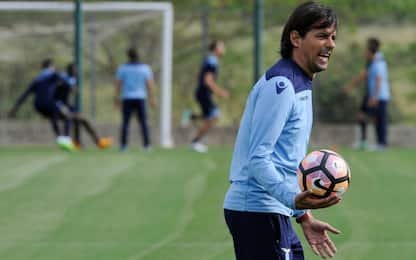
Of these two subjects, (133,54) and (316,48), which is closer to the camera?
(316,48)

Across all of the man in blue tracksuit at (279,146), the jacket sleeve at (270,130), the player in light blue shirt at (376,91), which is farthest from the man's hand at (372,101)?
the jacket sleeve at (270,130)

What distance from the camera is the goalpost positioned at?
26.2 m

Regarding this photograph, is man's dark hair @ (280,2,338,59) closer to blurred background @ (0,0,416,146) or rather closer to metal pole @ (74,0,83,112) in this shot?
metal pole @ (74,0,83,112)

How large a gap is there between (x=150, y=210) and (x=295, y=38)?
7618 millimetres

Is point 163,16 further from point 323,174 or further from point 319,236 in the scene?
point 323,174

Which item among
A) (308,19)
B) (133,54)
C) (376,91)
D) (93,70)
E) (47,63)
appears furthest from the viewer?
(93,70)

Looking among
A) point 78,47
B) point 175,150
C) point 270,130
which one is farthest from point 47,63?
point 270,130

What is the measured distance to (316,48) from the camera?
5613 mm

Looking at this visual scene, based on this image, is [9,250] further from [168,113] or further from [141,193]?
[168,113]

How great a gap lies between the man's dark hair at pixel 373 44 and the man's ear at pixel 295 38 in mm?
16522

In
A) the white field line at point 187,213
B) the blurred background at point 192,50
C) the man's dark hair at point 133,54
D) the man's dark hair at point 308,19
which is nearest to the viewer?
the man's dark hair at point 308,19

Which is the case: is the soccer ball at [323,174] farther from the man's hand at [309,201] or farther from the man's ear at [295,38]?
the man's ear at [295,38]

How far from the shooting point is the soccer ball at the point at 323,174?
566 cm

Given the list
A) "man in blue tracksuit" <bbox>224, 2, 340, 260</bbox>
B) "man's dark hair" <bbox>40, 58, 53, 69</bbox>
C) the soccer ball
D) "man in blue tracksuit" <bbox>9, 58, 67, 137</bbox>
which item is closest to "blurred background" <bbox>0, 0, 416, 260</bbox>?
"man in blue tracksuit" <bbox>9, 58, 67, 137</bbox>
